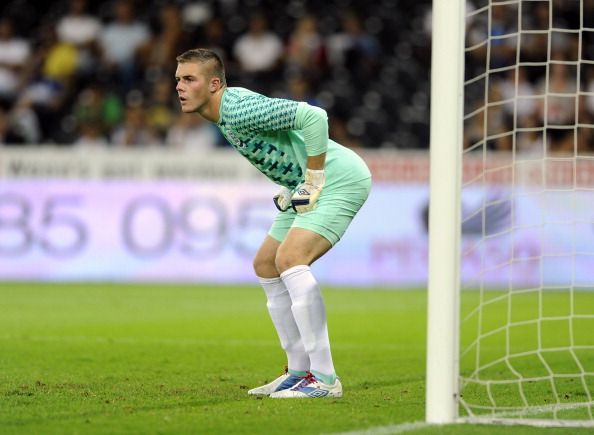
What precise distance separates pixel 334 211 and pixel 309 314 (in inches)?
23.1

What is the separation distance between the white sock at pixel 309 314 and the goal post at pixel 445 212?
1.18m

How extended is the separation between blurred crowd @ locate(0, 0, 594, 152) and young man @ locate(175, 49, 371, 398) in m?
11.3

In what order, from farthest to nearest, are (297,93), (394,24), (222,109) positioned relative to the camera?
(394,24), (297,93), (222,109)

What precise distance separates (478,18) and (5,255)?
317 inches

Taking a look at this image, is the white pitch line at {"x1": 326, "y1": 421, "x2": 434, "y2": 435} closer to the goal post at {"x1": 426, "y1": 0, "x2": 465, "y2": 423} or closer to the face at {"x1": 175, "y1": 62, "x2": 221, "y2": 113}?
the goal post at {"x1": 426, "y1": 0, "x2": 465, "y2": 423}

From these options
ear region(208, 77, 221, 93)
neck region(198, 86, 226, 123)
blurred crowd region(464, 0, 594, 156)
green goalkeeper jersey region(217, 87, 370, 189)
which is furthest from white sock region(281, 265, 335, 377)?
blurred crowd region(464, 0, 594, 156)

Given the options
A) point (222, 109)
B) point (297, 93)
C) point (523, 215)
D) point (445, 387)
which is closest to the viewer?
point (445, 387)

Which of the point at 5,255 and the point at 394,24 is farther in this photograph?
the point at 394,24

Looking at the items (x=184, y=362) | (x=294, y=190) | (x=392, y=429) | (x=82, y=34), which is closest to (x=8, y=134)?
(x=82, y=34)

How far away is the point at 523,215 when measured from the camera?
16062 millimetres

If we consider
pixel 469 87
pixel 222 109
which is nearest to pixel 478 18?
pixel 469 87

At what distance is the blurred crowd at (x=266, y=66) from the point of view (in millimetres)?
18625

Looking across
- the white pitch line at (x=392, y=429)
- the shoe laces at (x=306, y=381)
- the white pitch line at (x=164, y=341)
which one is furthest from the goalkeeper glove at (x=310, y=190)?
the white pitch line at (x=164, y=341)

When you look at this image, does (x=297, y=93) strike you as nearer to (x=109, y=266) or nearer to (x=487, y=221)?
(x=109, y=266)
